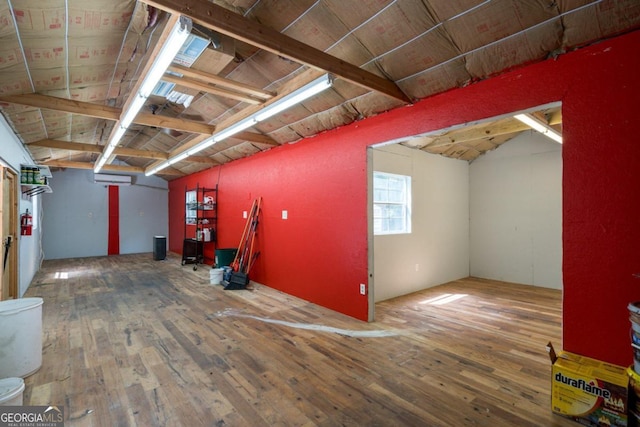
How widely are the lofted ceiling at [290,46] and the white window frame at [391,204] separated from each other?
1553 mm

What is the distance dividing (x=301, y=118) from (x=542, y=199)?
4.89 metres

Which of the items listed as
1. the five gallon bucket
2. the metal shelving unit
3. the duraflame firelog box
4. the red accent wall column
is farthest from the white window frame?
the red accent wall column

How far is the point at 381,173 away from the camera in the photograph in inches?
198

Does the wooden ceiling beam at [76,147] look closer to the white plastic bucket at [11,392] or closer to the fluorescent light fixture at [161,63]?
the fluorescent light fixture at [161,63]

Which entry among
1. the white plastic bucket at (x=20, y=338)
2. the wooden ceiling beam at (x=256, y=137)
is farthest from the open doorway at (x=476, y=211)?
the white plastic bucket at (x=20, y=338)

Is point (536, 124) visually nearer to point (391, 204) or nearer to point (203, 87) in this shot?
point (391, 204)

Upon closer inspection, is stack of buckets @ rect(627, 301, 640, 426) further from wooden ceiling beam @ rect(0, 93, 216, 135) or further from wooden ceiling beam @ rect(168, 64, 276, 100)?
wooden ceiling beam @ rect(0, 93, 216, 135)

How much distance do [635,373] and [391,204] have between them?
3.77 metres

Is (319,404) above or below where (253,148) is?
below

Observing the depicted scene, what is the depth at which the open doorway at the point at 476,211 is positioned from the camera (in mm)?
5184

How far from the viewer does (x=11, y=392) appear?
1809mm

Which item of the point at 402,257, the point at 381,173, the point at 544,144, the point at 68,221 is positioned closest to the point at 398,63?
the point at 381,173

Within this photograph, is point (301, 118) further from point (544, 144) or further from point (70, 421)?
point (544, 144)

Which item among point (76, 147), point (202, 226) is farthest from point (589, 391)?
point (202, 226)
